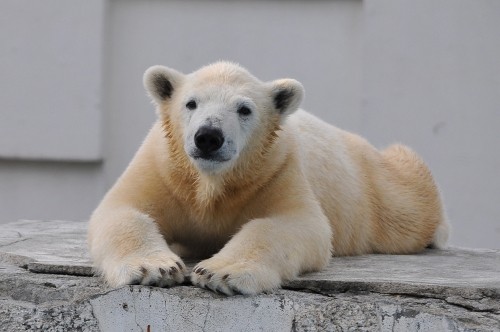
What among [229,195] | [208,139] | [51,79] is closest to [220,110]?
[208,139]

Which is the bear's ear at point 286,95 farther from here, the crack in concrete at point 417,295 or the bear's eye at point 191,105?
the crack in concrete at point 417,295

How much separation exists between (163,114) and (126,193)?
293 millimetres

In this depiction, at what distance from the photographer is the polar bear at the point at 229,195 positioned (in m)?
3.32

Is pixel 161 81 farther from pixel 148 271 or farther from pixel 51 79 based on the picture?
pixel 51 79

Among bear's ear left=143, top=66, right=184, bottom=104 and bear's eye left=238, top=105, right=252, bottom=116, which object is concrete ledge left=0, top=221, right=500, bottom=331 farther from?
bear's ear left=143, top=66, right=184, bottom=104

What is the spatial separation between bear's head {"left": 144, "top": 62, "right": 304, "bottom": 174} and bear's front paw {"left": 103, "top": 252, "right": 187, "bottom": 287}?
1.06ft

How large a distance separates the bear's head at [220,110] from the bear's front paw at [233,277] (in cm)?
33

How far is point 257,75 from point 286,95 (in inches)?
107

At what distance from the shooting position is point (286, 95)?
3799 mm

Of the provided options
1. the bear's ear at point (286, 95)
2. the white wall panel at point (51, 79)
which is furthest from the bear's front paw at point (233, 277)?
the white wall panel at point (51, 79)

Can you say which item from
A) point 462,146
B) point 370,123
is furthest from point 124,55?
point 462,146

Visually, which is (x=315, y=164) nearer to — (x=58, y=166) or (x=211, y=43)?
(x=211, y=43)

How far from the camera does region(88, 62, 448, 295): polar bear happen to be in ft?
10.9

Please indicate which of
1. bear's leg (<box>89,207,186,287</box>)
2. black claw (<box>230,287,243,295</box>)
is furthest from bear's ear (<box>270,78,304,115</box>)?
black claw (<box>230,287,243,295</box>)
